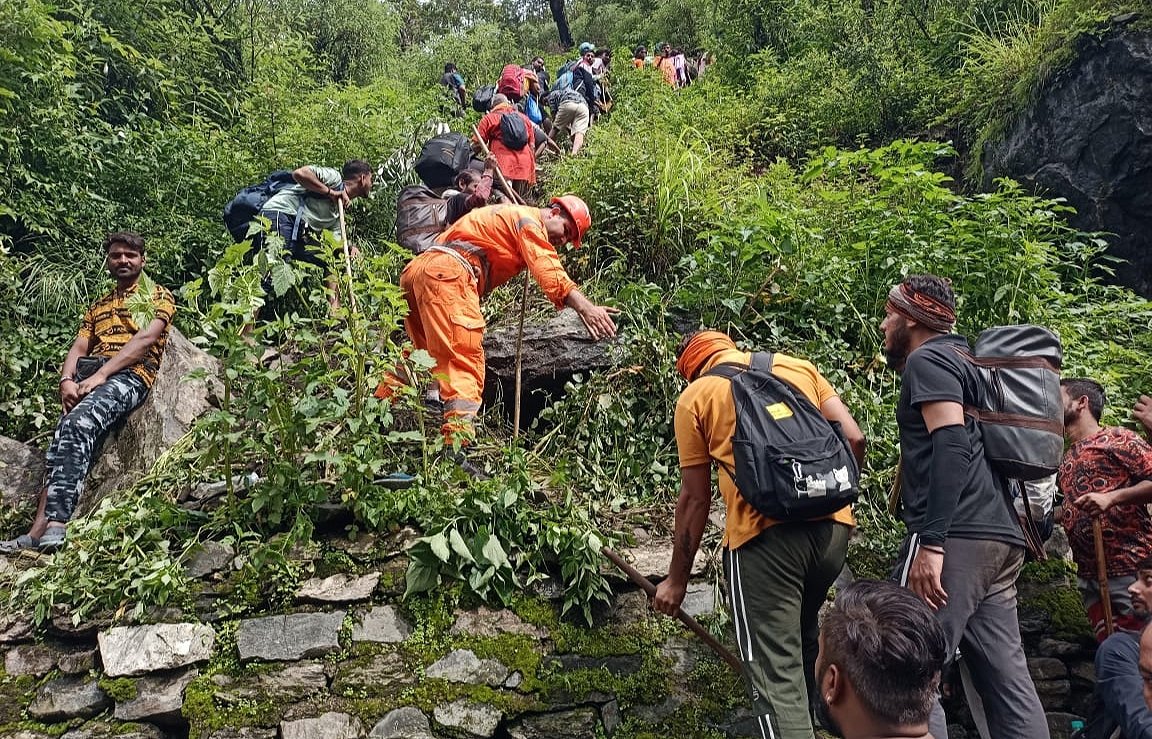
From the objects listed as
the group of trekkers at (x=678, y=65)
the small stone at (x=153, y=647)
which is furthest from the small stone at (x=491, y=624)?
the group of trekkers at (x=678, y=65)

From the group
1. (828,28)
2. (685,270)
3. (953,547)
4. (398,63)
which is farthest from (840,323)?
(398,63)

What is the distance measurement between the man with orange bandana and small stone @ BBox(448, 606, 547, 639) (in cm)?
93

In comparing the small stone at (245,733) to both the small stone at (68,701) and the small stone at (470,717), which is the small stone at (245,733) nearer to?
the small stone at (68,701)

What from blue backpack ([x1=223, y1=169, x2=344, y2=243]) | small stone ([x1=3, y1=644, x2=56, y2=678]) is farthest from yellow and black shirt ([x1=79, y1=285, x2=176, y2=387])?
small stone ([x1=3, y1=644, x2=56, y2=678])

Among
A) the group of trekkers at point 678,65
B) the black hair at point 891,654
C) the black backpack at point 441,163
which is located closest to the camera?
the black hair at point 891,654

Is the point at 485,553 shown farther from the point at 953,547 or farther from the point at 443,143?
the point at 443,143

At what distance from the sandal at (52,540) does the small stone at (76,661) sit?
77 centimetres

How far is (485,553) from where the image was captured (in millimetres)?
3961

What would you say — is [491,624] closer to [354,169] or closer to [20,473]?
[20,473]

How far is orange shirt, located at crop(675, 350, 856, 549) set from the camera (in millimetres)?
3051

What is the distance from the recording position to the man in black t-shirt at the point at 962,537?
305 centimetres

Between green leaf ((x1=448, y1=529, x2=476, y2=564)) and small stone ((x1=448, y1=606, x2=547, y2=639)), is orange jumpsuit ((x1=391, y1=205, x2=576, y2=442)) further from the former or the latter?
small stone ((x1=448, y1=606, x2=547, y2=639))

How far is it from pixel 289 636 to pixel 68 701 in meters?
1.05

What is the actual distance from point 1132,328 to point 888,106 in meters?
5.26
